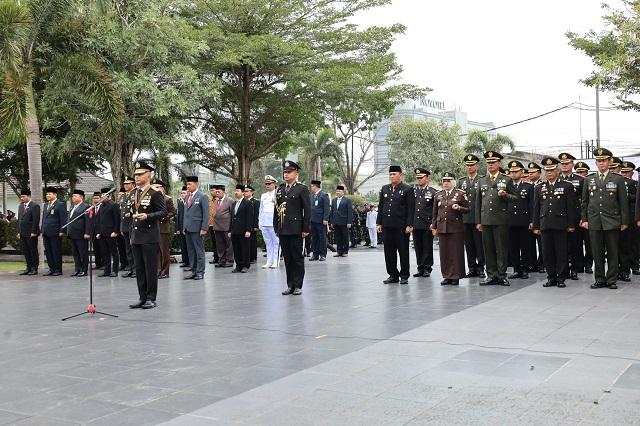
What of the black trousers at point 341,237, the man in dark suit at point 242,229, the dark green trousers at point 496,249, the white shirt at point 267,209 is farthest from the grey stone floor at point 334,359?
the black trousers at point 341,237

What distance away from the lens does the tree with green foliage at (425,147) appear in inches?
1574

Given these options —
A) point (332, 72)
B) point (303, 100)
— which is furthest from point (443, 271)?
point (303, 100)

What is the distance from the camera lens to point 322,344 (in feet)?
20.8

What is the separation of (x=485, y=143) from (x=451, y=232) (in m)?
29.5

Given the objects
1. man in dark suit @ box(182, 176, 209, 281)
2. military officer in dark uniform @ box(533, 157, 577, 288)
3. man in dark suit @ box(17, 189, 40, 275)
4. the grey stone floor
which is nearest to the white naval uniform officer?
man in dark suit @ box(182, 176, 209, 281)

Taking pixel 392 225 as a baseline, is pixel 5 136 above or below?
above

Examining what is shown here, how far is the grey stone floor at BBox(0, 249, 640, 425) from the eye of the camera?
4316 mm

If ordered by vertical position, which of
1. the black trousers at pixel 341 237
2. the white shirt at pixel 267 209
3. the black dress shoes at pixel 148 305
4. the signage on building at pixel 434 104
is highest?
the signage on building at pixel 434 104

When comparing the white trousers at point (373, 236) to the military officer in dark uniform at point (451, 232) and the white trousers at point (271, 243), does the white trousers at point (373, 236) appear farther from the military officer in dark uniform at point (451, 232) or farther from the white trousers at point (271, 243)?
the military officer in dark uniform at point (451, 232)

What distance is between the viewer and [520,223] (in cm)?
1152

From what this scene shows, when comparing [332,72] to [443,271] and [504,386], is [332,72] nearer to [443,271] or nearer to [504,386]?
[443,271]

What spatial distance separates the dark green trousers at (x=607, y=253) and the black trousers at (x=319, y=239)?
778cm

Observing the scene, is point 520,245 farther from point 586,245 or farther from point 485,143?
point 485,143

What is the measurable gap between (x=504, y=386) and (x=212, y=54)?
17.4 metres
